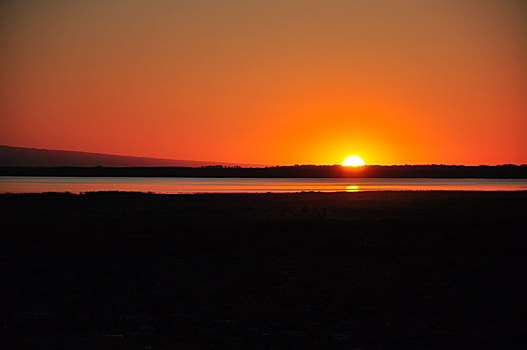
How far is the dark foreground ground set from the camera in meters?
10.0

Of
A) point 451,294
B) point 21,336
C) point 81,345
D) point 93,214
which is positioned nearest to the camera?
point 81,345

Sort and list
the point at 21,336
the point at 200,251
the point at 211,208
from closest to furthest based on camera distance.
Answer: the point at 21,336 < the point at 200,251 < the point at 211,208

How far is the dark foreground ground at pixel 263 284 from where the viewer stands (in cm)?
1002

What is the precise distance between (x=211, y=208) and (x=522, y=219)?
1806 cm

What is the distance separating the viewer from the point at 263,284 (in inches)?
573

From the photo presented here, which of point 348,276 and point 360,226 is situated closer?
point 348,276

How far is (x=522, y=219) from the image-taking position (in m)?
30.0

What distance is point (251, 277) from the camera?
15.4 m

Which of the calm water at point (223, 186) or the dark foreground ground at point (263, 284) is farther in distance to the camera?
the calm water at point (223, 186)

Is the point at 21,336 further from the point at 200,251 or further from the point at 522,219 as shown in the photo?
the point at 522,219

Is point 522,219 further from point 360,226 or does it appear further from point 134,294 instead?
point 134,294

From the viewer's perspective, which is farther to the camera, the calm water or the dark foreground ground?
the calm water

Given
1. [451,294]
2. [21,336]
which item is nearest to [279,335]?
[21,336]

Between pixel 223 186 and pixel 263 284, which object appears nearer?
pixel 263 284
